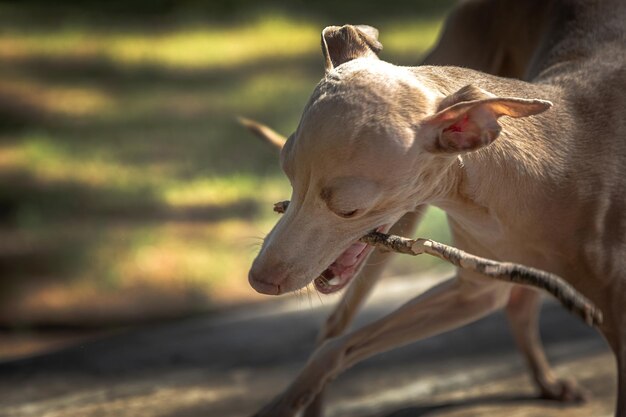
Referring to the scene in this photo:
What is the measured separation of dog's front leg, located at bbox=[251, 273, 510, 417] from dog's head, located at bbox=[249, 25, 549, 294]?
55 cm

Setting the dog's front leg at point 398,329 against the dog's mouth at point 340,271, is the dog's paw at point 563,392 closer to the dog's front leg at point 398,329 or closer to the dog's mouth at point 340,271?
the dog's front leg at point 398,329

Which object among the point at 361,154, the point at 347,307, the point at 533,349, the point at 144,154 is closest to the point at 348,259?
the point at 361,154

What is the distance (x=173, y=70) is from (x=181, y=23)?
0.37m

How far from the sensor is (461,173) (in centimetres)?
243

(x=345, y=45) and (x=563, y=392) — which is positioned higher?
(x=345, y=45)

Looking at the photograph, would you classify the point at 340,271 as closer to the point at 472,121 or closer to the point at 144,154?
the point at 472,121

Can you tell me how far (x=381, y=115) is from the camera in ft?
7.27

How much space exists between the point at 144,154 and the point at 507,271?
417 cm

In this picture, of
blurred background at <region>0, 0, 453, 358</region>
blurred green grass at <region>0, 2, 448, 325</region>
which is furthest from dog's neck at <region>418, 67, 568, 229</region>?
blurred green grass at <region>0, 2, 448, 325</region>

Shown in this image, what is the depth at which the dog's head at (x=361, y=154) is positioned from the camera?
2193mm

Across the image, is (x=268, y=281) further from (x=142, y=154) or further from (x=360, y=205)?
(x=142, y=154)

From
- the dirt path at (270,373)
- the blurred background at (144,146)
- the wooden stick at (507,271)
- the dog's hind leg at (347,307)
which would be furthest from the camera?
the blurred background at (144,146)

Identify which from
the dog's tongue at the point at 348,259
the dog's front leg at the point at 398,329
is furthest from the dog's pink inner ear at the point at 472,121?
the dog's front leg at the point at 398,329

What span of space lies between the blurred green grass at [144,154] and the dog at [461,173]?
2229 millimetres
